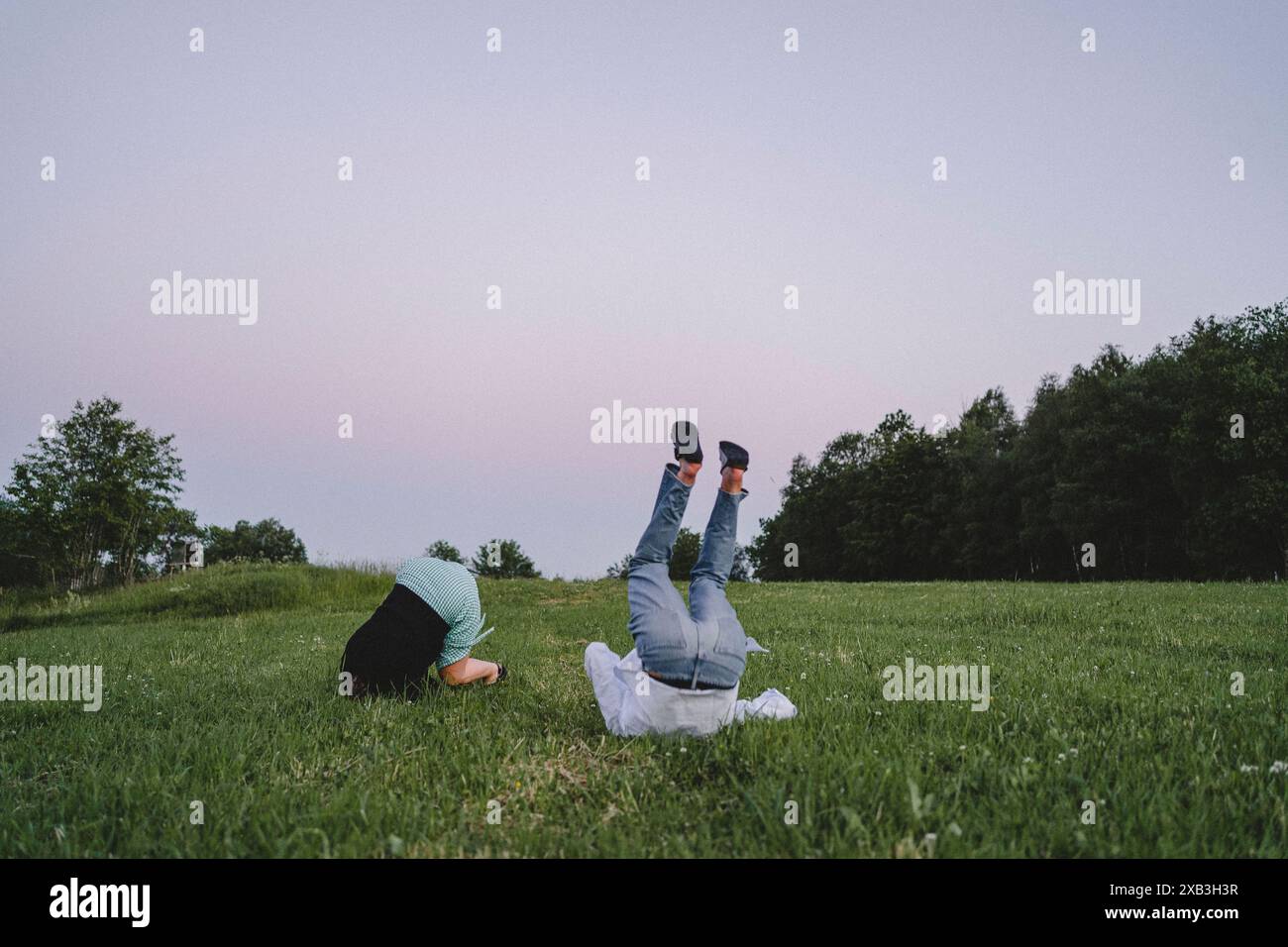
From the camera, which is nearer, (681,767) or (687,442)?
(681,767)

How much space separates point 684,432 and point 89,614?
83.4 ft

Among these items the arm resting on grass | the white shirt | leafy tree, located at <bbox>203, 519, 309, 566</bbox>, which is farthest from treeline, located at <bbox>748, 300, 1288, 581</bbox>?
leafy tree, located at <bbox>203, 519, 309, 566</bbox>

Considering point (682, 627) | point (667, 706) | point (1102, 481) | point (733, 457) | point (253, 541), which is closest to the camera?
point (682, 627)

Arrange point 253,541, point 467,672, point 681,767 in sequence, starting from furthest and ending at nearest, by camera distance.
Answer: point 253,541 → point 467,672 → point 681,767

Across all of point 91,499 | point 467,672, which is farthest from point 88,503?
point 467,672

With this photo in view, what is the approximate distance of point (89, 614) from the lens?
22625 mm

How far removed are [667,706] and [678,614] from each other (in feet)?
2.14

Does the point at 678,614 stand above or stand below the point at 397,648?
above

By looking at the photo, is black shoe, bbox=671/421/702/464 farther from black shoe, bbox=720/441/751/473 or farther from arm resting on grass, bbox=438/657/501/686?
arm resting on grass, bbox=438/657/501/686

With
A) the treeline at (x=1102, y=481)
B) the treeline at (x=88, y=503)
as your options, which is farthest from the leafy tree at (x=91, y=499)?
the treeline at (x=1102, y=481)

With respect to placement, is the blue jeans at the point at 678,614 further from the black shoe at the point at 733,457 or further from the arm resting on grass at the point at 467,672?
the arm resting on grass at the point at 467,672

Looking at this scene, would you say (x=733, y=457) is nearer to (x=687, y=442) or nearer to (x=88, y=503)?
(x=687, y=442)

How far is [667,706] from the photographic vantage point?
4805 millimetres

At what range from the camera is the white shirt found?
190 inches
